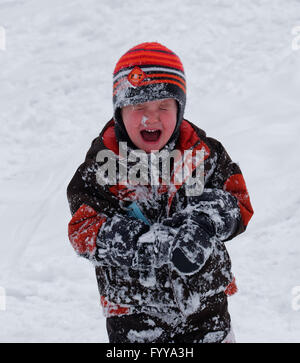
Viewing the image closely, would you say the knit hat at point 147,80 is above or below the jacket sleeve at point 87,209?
above

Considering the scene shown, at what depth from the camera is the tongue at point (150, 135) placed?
168cm

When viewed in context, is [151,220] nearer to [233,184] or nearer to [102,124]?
[233,184]

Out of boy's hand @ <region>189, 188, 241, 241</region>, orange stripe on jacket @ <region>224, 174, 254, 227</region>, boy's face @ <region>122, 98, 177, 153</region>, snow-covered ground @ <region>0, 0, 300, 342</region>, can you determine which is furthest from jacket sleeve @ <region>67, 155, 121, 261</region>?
snow-covered ground @ <region>0, 0, 300, 342</region>

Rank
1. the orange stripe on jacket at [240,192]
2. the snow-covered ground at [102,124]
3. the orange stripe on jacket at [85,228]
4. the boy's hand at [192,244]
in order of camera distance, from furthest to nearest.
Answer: the snow-covered ground at [102,124] < the orange stripe on jacket at [240,192] < the orange stripe on jacket at [85,228] < the boy's hand at [192,244]

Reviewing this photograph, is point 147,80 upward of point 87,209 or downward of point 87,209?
upward

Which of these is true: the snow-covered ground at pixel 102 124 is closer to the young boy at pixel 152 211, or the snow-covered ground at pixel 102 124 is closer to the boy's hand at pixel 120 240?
the young boy at pixel 152 211

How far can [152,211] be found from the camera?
1.74 metres

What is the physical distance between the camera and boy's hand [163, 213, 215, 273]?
5.00ft

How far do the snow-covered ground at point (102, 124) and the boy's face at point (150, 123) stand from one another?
1.74m

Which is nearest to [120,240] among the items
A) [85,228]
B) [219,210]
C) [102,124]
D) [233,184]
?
[85,228]

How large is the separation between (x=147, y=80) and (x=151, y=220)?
491mm

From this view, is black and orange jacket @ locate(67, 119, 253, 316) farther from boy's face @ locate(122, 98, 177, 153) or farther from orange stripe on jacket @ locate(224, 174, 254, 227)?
boy's face @ locate(122, 98, 177, 153)

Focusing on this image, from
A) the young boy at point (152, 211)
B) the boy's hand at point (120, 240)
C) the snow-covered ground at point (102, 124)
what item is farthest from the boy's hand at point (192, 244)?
the snow-covered ground at point (102, 124)

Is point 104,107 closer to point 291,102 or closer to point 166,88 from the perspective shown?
point 291,102
